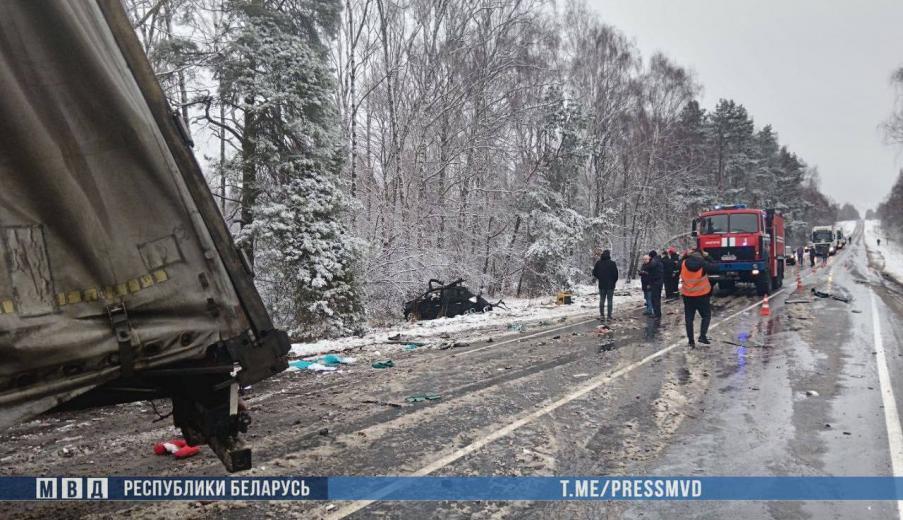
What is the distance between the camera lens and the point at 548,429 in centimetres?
521

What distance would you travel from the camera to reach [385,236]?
728 inches

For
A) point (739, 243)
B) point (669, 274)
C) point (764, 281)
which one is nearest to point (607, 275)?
point (669, 274)

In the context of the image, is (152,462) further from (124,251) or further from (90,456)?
(124,251)

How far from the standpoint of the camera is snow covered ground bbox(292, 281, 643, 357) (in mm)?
10930

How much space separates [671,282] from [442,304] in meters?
9.17

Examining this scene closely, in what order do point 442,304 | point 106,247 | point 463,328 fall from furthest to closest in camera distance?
point 442,304 → point 463,328 → point 106,247

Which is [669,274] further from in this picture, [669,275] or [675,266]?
[675,266]

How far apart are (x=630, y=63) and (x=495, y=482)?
3444cm

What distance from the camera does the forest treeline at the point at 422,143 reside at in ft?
39.5

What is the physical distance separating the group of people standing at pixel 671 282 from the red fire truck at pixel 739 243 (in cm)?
145

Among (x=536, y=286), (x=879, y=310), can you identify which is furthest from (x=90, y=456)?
(x=536, y=286)

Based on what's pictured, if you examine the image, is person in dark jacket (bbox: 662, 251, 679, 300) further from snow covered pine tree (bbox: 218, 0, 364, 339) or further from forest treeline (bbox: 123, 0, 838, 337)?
snow covered pine tree (bbox: 218, 0, 364, 339)

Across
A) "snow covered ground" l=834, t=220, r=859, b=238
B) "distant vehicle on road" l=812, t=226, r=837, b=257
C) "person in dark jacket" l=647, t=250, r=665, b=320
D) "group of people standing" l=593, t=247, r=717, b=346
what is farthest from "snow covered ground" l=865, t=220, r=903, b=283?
"snow covered ground" l=834, t=220, r=859, b=238

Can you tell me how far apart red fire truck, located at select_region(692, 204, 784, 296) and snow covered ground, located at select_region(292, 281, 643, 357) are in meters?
3.35
